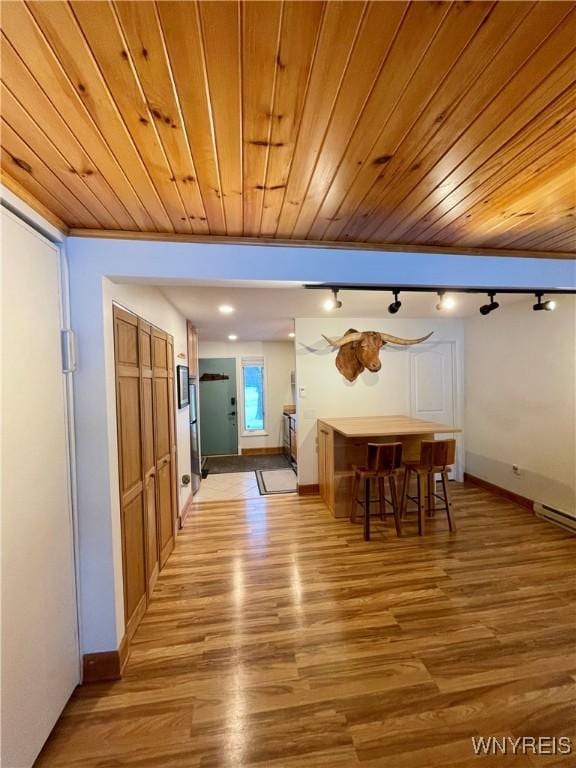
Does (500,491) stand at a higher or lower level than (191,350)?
lower

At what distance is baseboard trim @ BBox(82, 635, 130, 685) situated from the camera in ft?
5.45

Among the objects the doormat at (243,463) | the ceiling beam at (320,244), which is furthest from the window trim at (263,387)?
the ceiling beam at (320,244)

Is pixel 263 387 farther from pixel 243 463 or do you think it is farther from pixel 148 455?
pixel 148 455

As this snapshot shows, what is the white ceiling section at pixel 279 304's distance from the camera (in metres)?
2.74

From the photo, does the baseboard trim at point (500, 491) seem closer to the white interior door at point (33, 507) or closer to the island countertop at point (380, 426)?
the island countertop at point (380, 426)

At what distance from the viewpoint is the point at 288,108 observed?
0.91 metres

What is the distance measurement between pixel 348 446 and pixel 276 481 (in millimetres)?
1703

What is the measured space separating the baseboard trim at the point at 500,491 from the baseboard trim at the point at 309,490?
7.49 ft

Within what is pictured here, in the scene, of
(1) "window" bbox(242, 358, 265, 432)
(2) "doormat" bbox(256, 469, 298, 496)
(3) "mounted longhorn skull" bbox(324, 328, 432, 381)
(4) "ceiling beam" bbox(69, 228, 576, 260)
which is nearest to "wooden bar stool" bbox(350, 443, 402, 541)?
(3) "mounted longhorn skull" bbox(324, 328, 432, 381)

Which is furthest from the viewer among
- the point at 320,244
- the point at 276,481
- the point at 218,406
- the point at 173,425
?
the point at 218,406

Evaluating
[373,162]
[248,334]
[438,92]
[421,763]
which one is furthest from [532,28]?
[248,334]

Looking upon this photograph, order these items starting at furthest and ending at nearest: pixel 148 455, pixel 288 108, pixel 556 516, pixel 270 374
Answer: pixel 270 374
pixel 556 516
pixel 148 455
pixel 288 108

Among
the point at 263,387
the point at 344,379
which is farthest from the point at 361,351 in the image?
the point at 263,387

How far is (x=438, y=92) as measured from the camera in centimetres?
89
